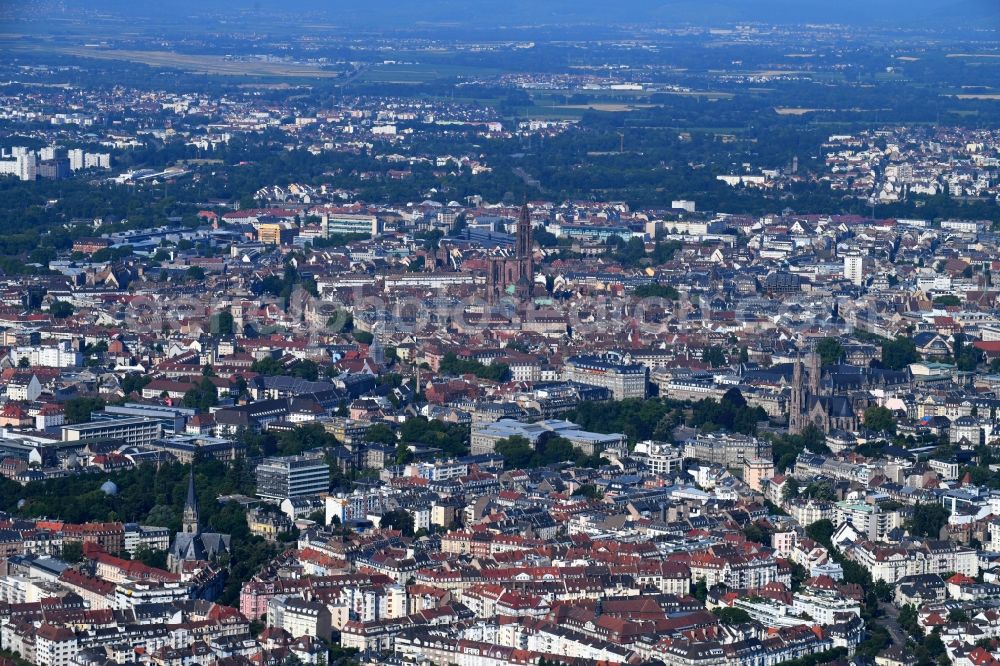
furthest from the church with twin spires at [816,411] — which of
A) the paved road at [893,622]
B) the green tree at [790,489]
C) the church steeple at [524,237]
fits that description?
the church steeple at [524,237]

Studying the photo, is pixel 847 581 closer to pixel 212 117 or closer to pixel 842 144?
pixel 842 144

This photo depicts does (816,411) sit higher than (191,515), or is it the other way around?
(191,515)

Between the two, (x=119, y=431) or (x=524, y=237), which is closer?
(x=119, y=431)

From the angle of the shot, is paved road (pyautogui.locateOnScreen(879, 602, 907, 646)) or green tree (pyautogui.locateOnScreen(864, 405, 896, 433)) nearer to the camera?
paved road (pyautogui.locateOnScreen(879, 602, 907, 646))

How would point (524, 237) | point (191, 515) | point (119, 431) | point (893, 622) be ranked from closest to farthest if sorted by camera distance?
point (893, 622) < point (191, 515) < point (119, 431) < point (524, 237)

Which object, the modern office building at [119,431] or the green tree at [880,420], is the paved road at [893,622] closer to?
the green tree at [880,420]

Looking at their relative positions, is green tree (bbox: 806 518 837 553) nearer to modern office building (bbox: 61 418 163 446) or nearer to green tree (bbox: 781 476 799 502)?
green tree (bbox: 781 476 799 502)

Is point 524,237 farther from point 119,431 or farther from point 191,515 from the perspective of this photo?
point 191,515

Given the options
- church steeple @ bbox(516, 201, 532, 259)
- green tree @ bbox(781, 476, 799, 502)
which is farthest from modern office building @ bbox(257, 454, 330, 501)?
church steeple @ bbox(516, 201, 532, 259)

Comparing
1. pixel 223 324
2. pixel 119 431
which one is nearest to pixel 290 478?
pixel 119 431

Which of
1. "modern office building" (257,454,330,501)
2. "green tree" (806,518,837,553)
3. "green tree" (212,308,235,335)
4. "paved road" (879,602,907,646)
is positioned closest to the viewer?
"paved road" (879,602,907,646)

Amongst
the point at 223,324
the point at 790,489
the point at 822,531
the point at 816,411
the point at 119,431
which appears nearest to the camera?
the point at 822,531
